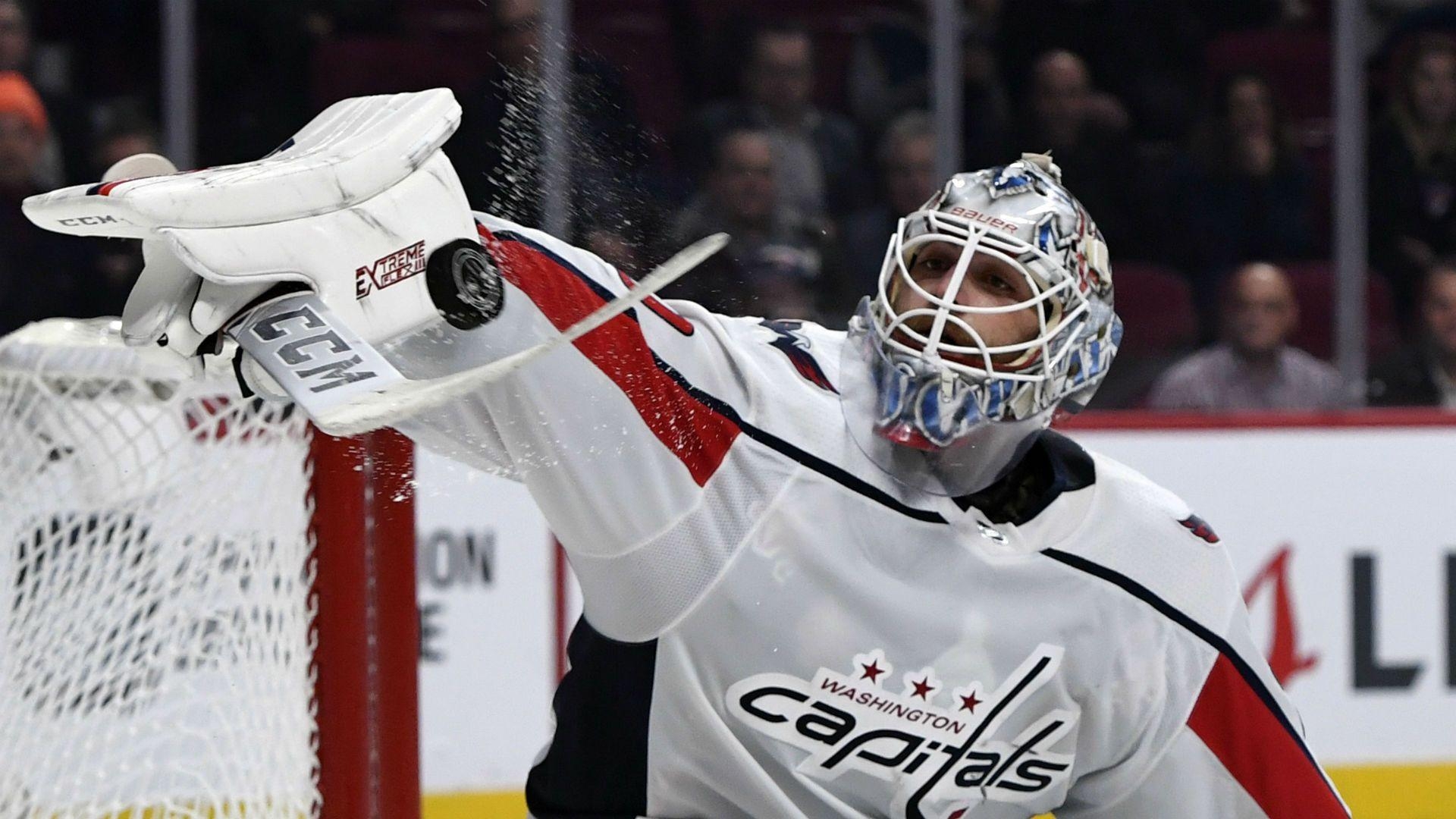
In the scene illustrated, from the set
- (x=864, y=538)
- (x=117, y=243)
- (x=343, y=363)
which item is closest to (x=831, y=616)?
(x=864, y=538)

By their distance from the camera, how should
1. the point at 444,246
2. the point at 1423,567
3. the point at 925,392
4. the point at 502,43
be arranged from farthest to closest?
the point at 1423,567 < the point at 502,43 < the point at 925,392 < the point at 444,246

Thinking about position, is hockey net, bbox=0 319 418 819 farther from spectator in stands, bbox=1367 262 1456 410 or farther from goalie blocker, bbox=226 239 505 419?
spectator in stands, bbox=1367 262 1456 410

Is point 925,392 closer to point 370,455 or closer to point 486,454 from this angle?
point 486,454

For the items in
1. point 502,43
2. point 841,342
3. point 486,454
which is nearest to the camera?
point 486,454

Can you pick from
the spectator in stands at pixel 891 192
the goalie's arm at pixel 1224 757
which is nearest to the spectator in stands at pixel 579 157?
the goalie's arm at pixel 1224 757

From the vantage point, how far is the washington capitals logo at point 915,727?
1.69 meters

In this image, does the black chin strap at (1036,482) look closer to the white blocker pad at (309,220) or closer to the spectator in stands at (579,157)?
the spectator in stands at (579,157)

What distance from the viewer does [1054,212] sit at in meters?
1.71

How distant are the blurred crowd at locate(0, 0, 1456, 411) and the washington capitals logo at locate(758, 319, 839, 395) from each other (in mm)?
1483

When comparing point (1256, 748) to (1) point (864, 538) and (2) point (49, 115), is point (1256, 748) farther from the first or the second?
(2) point (49, 115)

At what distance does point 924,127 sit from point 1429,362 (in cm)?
112

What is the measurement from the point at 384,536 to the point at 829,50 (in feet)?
7.16

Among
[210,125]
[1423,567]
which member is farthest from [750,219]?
[1423,567]

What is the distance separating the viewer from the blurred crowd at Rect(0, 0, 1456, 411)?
143 inches
